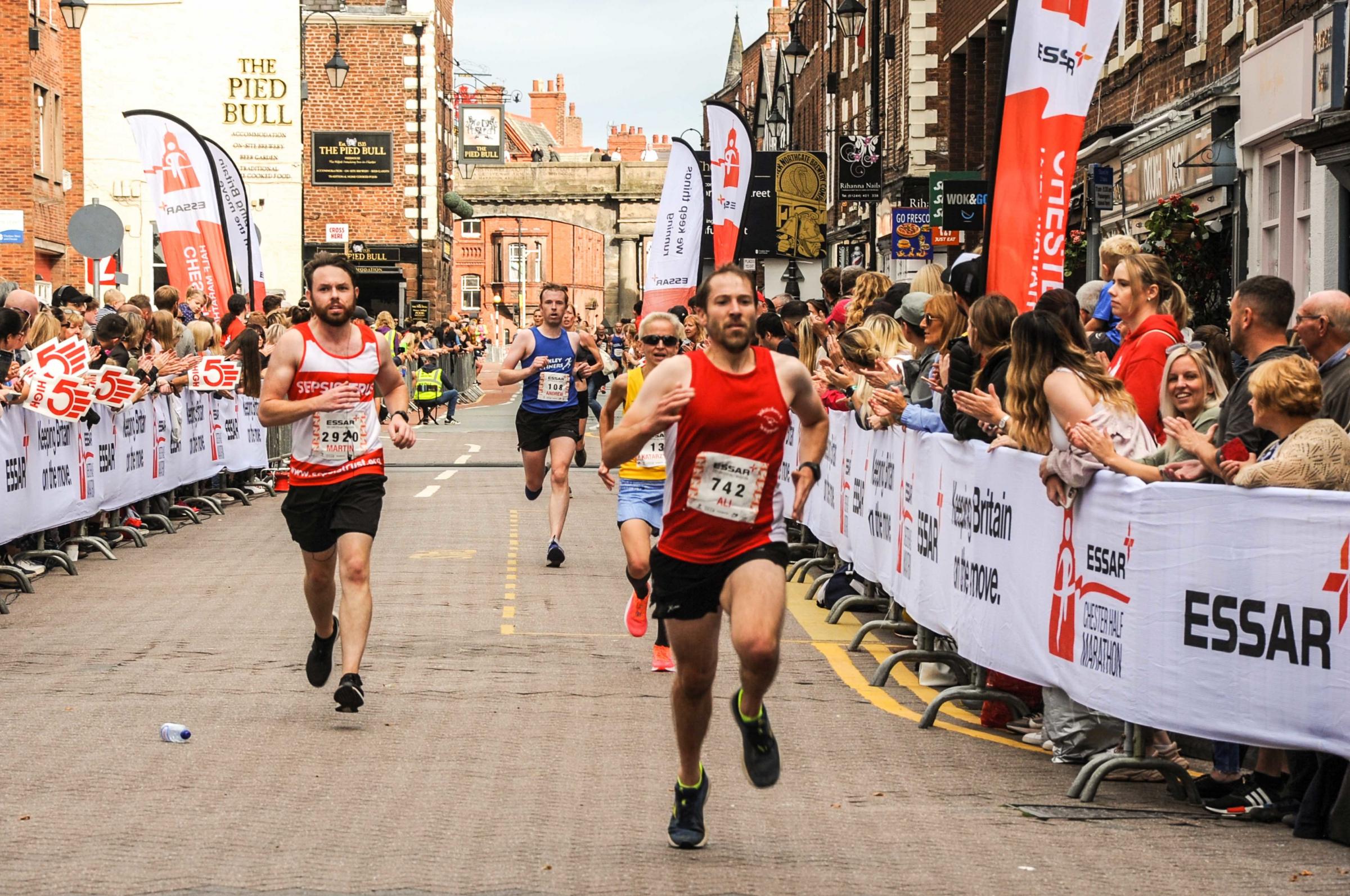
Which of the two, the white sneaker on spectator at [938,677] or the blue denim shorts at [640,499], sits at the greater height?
the blue denim shorts at [640,499]

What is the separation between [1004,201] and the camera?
37.8 ft

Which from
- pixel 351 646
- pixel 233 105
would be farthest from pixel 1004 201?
pixel 233 105

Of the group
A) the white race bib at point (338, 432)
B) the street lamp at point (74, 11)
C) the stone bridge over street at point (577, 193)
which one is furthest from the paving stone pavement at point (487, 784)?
the stone bridge over street at point (577, 193)

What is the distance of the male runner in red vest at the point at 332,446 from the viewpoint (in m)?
9.08

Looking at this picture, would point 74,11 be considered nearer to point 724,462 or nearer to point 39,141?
point 39,141

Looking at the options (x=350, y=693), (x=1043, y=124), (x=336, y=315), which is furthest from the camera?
(x=1043, y=124)

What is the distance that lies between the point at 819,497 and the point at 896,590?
379cm

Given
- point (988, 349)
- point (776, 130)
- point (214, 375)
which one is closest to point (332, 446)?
point (988, 349)

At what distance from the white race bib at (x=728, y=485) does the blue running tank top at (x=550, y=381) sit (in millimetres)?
9009

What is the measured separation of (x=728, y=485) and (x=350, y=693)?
9.50 ft

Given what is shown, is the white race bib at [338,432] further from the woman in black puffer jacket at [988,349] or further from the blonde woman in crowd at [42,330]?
the blonde woman in crowd at [42,330]

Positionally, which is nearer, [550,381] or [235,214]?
[550,381]

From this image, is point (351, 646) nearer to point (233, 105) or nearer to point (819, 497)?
point (819, 497)

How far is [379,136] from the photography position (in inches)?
2586
